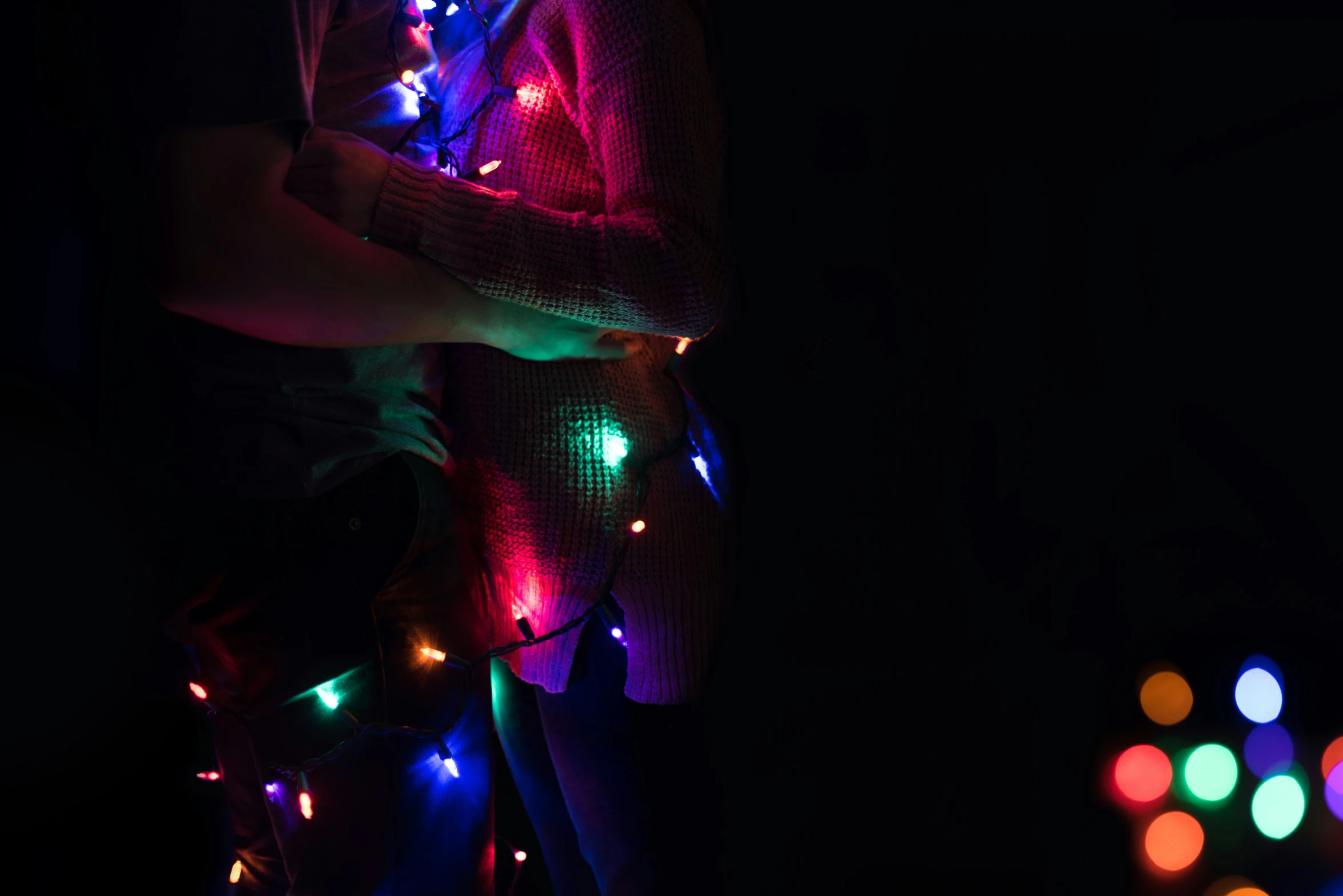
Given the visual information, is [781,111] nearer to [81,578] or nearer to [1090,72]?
[1090,72]

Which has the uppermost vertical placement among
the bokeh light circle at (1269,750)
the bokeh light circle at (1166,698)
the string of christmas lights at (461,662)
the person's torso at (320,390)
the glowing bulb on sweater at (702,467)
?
the person's torso at (320,390)

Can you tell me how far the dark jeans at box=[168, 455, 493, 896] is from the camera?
808 mm

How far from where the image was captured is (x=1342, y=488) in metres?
1.45

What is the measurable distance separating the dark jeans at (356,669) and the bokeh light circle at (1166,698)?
1.36 m

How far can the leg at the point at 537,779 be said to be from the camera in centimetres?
114

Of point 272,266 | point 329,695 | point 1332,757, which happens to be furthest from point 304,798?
point 1332,757

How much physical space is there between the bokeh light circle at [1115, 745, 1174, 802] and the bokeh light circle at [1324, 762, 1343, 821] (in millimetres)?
318

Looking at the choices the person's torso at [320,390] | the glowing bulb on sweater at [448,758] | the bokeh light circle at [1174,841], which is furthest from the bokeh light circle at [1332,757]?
the person's torso at [320,390]

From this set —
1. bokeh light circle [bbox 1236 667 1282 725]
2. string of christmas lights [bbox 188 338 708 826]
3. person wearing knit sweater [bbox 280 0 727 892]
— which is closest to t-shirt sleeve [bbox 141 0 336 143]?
person wearing knit sweater [bbox 280 0 727 892]

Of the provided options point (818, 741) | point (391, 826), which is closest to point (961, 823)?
point (818, 741)

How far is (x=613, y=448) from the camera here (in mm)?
955

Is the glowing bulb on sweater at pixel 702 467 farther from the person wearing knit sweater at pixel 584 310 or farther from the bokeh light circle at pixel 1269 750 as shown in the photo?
the bokeh light circle at pixel 1269 750

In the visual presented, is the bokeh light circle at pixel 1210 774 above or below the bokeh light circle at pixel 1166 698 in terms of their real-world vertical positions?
below

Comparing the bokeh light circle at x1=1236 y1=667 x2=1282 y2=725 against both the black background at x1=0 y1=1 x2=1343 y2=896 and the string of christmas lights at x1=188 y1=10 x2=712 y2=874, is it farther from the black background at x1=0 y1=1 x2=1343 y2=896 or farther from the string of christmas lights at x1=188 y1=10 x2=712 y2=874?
the string of christmas lights at x1=188 y1=10 x2=712 y2=874
